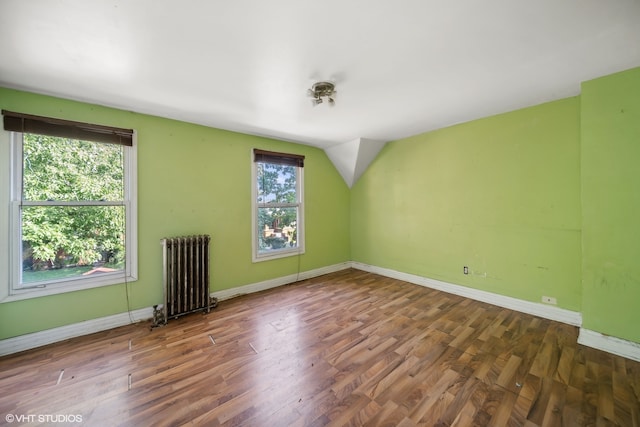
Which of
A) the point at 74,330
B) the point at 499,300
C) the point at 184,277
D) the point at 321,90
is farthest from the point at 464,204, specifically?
the point at 74,330

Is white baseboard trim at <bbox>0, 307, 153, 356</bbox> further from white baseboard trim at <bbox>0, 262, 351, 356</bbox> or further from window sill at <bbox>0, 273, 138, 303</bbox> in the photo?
window sill at <bbox>0, 273, 138, 303</bbox>

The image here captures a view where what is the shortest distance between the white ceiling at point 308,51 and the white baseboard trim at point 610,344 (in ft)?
7.37

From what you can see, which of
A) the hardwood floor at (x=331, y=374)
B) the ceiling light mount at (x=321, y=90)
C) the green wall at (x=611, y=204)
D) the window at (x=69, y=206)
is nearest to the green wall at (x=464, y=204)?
the green wall at (x=611, y=204)

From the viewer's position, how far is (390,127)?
3.36 m

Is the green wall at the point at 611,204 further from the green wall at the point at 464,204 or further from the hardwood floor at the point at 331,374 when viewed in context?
the hardwood floor at the point at 331,374

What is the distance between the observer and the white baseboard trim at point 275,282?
3.29 m

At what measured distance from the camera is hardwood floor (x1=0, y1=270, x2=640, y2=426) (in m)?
1.46

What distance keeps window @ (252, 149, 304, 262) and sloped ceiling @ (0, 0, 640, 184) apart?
117 cm

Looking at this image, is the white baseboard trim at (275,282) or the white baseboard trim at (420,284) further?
the white baseboard trim at (275,282)

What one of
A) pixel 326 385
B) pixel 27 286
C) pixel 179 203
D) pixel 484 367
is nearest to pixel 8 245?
pixel 27 286

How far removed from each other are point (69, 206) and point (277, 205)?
7.63 ft

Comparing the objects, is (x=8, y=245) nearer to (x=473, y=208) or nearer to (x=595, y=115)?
(x=473, y=208)

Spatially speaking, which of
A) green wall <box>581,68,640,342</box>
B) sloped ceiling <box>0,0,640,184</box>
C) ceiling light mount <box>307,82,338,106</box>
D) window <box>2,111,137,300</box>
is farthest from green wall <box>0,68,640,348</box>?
ceiling light mount <box>307,82,338,106</box>

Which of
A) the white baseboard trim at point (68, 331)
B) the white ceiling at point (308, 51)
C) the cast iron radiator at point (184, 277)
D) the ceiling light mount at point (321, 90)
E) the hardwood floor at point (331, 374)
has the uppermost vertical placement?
the white ceiling at point (308, 51)
